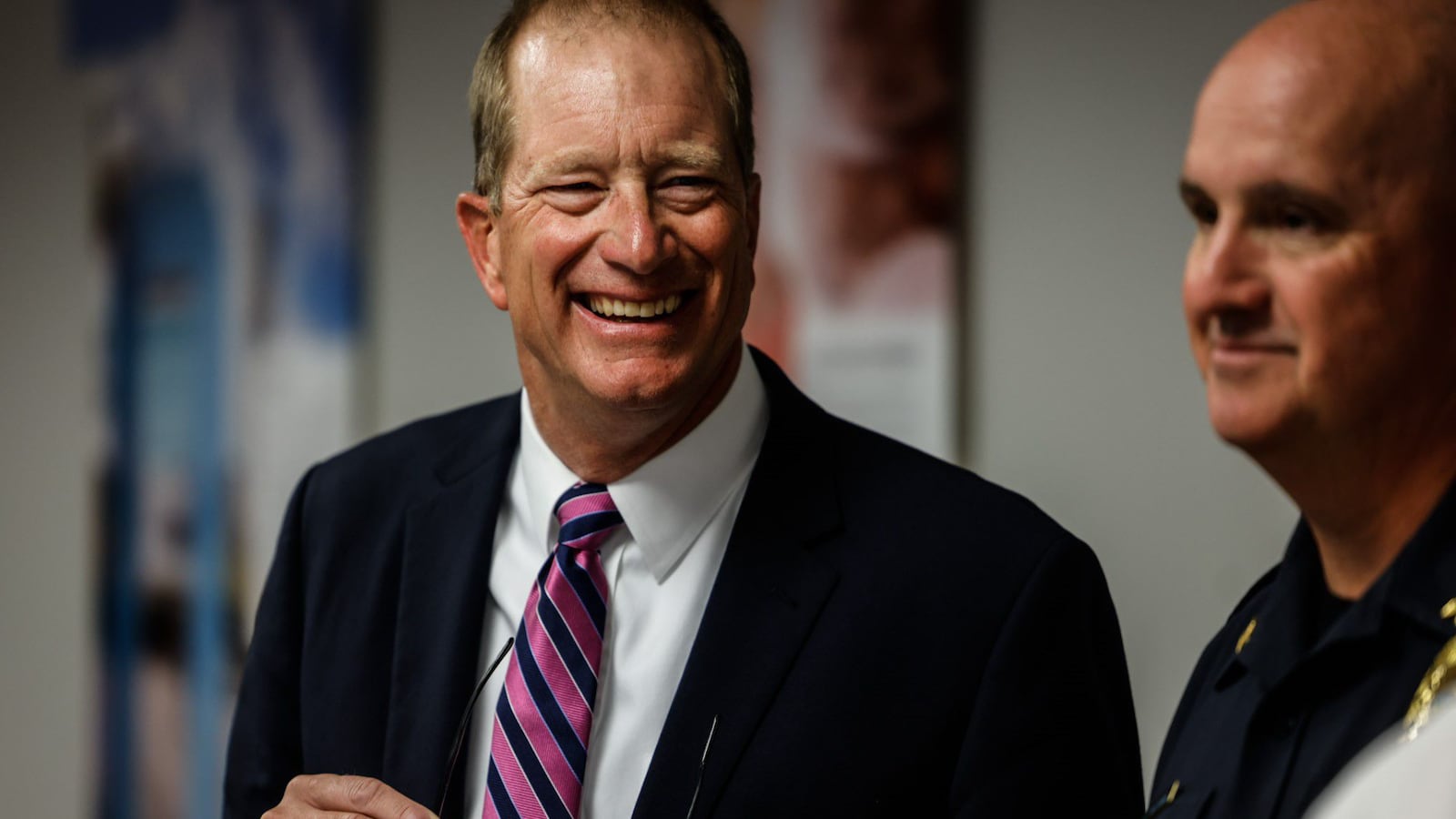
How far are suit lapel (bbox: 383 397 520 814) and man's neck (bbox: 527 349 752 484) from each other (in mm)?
113

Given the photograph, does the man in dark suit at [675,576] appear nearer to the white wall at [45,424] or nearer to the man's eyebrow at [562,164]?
the man's eyebrow at [562,164]

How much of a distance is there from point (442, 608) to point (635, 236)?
0.46 meters

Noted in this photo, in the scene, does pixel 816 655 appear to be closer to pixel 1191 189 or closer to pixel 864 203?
pixel 1191 189

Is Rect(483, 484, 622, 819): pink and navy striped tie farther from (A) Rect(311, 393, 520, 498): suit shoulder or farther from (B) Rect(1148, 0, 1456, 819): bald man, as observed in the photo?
(B) Rect(1148, 0, 1456, 819): bald man

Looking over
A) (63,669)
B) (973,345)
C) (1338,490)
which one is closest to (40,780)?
(63,669)

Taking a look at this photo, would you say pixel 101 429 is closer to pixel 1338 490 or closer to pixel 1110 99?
pixel 1110 99

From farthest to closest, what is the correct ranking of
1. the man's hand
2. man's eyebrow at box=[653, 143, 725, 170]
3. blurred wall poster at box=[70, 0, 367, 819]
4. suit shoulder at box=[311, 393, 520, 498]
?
blurred wall poster at box=[70, 0, 367, 819] → suit shoulder at box=[311, 393, 520, 498] → man's eyebrow at box=[653, 143, 725, 170] → the man's hand

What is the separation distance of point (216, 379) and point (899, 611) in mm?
2091

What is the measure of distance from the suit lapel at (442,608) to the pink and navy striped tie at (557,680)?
54 millimetres

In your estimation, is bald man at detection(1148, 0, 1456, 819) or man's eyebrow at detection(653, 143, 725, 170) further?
man's eyebrow at detection(653, 143, 725, 170)

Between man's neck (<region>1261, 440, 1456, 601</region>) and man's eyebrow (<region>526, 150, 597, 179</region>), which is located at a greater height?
man's eyebrow (<region>526, 150, 597, 179</region>)

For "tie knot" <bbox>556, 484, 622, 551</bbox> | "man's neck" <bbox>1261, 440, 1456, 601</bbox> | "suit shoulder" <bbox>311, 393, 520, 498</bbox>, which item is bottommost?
"tie knot" <bbox>556, 484, 622, 551</bbox>

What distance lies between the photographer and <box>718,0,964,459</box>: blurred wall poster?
2846 millimetres

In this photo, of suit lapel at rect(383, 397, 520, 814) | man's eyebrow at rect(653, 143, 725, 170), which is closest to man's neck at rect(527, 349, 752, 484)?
suit lapel at rect(383, 397, 520, 814)
